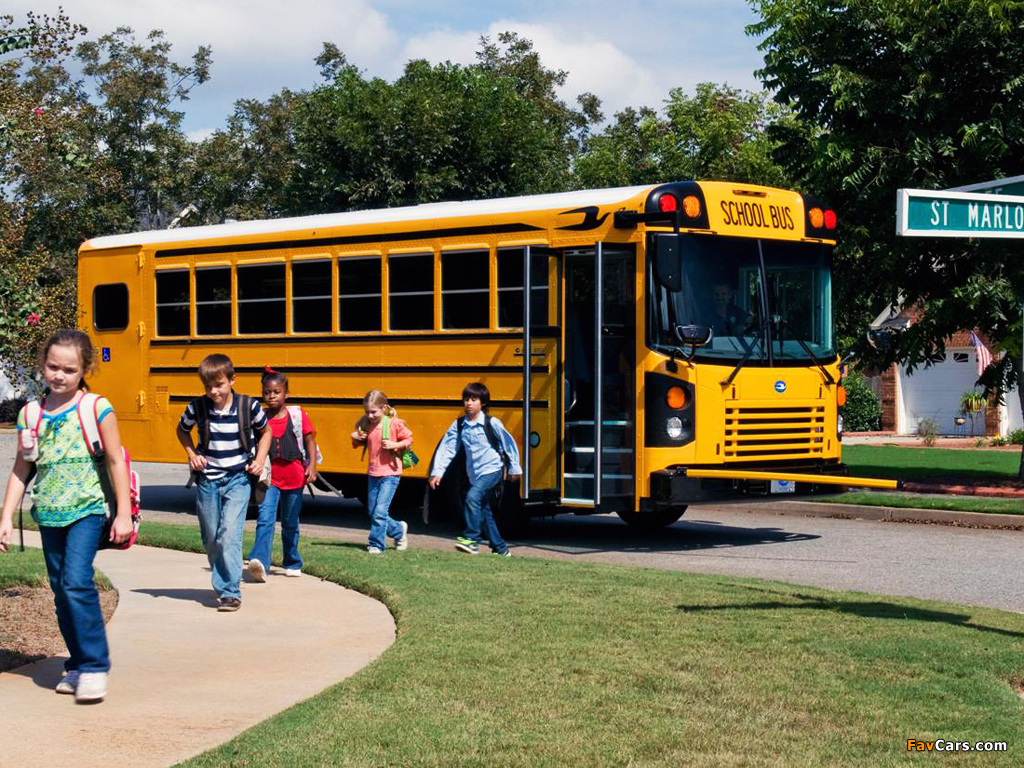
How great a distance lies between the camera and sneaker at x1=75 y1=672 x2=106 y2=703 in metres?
6.96

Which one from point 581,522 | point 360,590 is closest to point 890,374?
point 581,522

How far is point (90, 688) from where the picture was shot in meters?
6.96

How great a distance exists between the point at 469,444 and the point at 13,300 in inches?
187

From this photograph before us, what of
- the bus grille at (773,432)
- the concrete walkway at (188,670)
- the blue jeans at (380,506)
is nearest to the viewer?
the concrete walkway at (188,670)

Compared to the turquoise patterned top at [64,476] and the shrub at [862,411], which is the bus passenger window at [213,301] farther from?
the shrub at [862,411]

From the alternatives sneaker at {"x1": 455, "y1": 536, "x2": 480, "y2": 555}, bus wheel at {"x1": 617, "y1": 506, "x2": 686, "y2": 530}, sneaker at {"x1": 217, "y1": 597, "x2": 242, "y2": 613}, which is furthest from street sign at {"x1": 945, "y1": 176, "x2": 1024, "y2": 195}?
bus wheel at {"x1": 617, "y1": 506, "x2": 686, "y2": 530}

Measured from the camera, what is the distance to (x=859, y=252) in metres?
21.3

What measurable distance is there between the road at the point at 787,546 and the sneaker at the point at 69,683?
246 inches

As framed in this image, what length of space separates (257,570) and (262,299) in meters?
6.60

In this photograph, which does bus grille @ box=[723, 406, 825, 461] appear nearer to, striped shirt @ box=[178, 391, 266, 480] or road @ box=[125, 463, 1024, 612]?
road @ box=[125, 463, 1024, 612]

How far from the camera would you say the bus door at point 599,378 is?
13781 millimetres

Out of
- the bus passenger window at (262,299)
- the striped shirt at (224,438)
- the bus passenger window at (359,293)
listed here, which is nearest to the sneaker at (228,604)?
the striped shirt at (224,438)

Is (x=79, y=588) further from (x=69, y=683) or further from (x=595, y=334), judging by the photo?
(x=595, y=334)

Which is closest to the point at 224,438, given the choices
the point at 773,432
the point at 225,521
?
the point at 225,521
